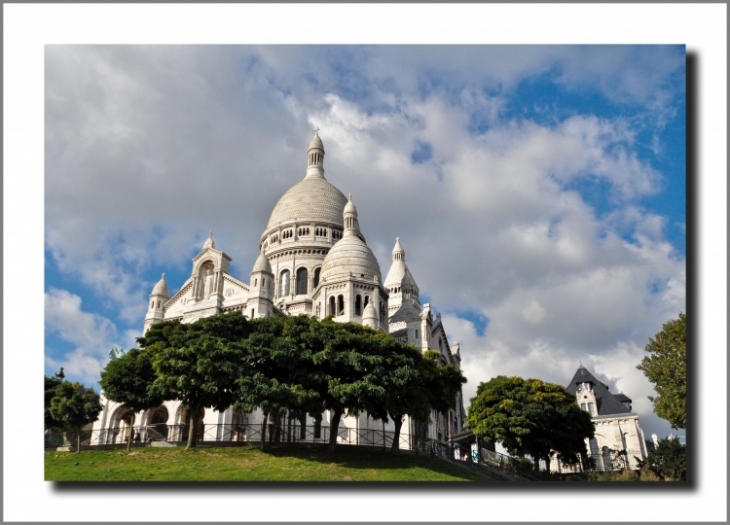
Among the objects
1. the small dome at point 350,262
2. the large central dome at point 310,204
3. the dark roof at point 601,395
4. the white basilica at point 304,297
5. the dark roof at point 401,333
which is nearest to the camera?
the white basilica at point 304,297

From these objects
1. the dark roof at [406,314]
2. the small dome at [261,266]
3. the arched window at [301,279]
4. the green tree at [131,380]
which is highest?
the arched window at [301,279]

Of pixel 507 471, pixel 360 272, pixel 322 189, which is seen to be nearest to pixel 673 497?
pixel 507 471

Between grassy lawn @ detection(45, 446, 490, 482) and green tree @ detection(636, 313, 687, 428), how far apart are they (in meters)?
9.46

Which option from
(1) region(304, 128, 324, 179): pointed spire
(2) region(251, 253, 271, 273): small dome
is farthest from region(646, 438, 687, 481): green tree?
(1) region(304, 128, 324, 179): pointed spire

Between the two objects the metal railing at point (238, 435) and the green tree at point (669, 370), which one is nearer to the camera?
the green tree at point (669, 370)

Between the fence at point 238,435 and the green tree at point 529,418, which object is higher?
the green tree at point 529,418

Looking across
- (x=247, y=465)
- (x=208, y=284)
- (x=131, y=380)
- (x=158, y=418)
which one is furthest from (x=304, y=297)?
(x=247, y=465)

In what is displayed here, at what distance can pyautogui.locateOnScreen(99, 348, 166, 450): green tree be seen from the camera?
33688 mm

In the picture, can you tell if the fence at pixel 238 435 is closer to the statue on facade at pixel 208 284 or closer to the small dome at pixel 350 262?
the statue on facade at pixel 208 284

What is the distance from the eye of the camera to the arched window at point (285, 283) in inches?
2524

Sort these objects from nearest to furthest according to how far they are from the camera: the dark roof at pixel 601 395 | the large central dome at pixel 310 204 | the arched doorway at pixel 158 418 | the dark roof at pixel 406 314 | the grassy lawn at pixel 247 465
A: 1. the grassy lawn at pixel 247 465
2. the arched doorway at pixel 158 418
3. the dark roof at pixel 406 314
4. the dark roof at pixel 601 395
5. the large central dome at pixel 310 204

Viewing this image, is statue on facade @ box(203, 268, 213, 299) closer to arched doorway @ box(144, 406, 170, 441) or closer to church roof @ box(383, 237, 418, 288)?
arched doorway @ box(144, 406, 170, 441)

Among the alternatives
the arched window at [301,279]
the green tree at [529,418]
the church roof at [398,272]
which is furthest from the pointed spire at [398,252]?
the green tree at [529,418]

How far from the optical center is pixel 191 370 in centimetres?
3111
